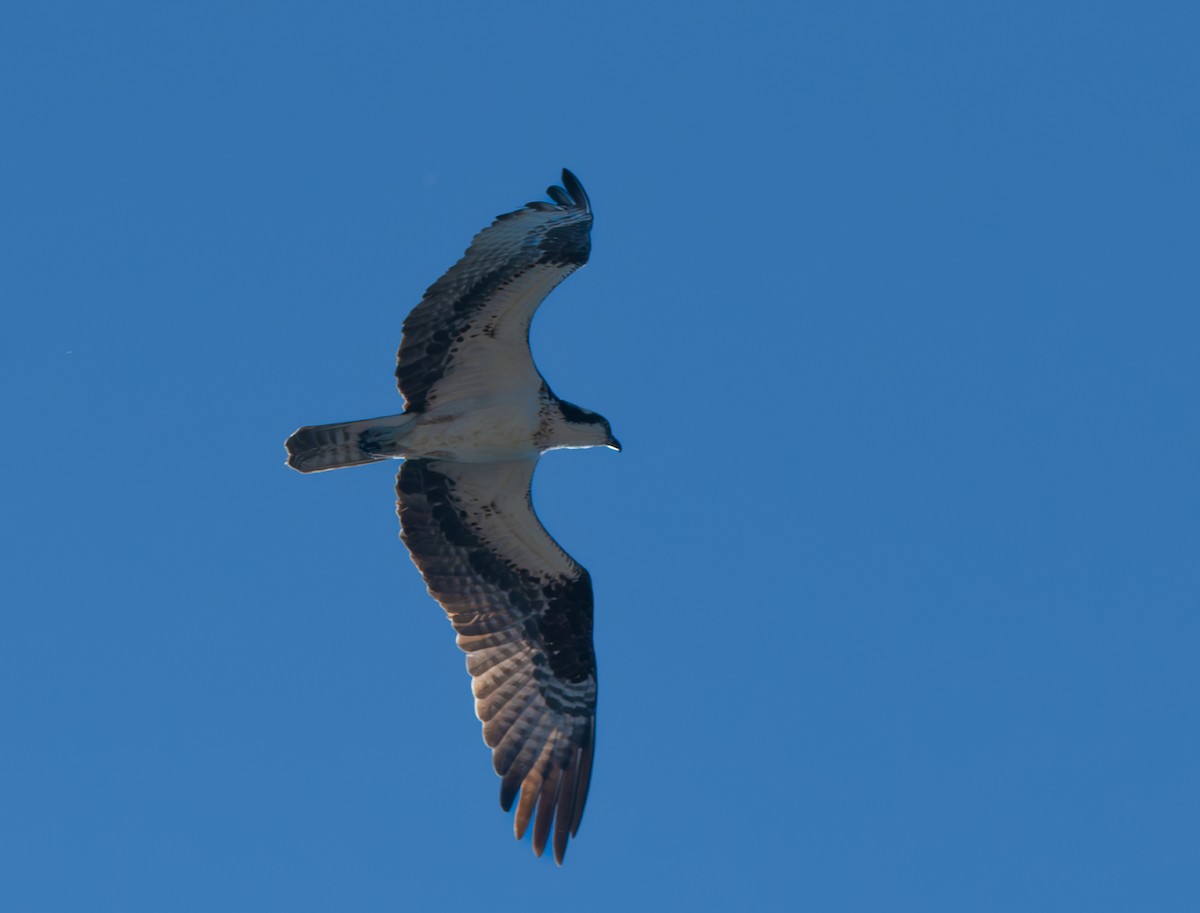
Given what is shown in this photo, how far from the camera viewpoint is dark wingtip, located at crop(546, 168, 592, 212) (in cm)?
1401

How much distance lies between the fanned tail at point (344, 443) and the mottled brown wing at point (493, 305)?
0.85 feet

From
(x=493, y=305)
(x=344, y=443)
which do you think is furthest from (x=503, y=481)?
(x=493, y=305)

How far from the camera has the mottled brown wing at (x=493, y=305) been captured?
13.6 metres

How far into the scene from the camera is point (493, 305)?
1370 cm

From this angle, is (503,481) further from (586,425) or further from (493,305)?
(493,305)

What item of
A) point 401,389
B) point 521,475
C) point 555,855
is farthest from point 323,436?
point 555,855

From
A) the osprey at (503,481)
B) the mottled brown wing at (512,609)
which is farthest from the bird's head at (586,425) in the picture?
the mottled brown wing at (512,609)

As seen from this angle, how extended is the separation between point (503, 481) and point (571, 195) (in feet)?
8.01

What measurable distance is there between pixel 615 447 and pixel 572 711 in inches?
89.1

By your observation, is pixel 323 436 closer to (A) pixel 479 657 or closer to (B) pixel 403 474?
(B) pixel 403 474

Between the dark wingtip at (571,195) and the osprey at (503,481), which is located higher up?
the dark wingtip at (571,195)

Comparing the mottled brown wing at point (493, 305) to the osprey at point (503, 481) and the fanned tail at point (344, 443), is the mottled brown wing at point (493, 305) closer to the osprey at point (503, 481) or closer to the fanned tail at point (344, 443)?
the osprey at point (503, 481)

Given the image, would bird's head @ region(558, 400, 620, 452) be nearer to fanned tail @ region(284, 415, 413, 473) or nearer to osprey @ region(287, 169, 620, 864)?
osprey @ region(287, 169, 620, 864)

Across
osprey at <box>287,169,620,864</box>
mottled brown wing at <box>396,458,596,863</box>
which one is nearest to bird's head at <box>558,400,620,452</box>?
osprey at <box>287,169,620,864</box>
